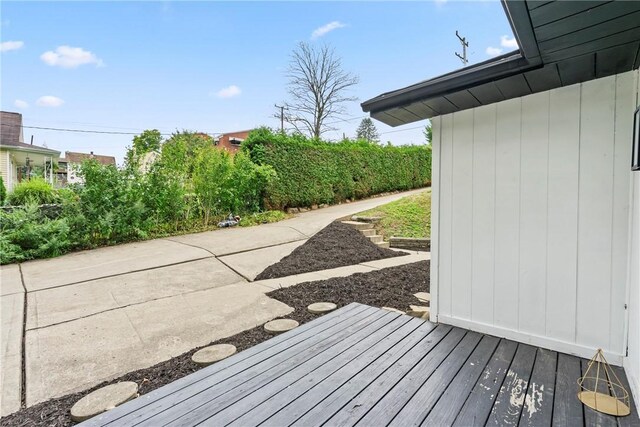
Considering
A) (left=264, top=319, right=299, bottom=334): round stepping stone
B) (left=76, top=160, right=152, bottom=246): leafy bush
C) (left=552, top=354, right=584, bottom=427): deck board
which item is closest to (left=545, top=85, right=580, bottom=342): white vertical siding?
(left=552, top=354, right=584, bottom=427): deck board

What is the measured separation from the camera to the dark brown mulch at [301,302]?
1917 mm

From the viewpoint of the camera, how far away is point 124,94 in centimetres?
1631

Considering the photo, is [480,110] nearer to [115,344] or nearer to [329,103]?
[115,344]

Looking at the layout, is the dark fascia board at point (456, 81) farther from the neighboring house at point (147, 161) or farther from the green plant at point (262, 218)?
the neighboring house at point (147, 161)

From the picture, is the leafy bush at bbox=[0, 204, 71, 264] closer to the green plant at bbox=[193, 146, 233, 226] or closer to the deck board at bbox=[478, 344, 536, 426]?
the green plant at bbox=[193, 146, 233, 226]

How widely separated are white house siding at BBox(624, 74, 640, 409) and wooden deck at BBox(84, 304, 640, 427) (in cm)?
16

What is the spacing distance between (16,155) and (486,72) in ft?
63.2

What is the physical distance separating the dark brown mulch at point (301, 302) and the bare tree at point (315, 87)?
58.8 feet

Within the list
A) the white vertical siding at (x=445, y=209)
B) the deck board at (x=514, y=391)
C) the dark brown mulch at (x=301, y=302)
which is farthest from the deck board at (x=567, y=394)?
the dark brown mulch at (x=301, y=302)

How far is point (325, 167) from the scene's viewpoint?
11031 millimetres

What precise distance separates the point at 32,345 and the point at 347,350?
277cm

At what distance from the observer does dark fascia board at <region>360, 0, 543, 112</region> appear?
1.22m

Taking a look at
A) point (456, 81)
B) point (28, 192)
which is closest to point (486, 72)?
point (456, 81)

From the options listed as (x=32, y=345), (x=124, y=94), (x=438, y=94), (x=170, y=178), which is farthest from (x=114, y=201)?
(x=124, y=94)
